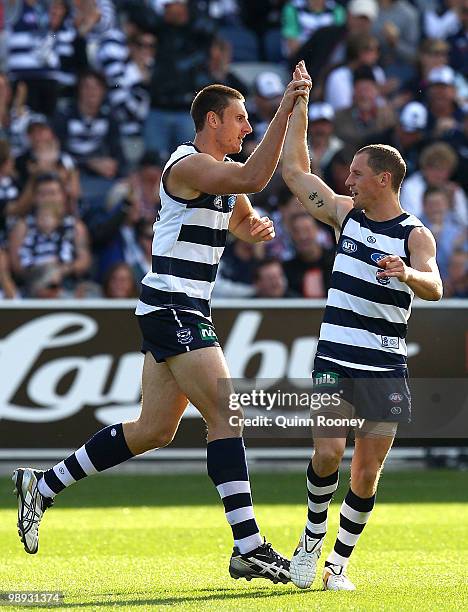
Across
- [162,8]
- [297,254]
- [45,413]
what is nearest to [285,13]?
[162,8]

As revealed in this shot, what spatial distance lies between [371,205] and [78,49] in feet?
32.9

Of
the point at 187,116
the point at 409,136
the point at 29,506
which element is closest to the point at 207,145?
the point at 29,506

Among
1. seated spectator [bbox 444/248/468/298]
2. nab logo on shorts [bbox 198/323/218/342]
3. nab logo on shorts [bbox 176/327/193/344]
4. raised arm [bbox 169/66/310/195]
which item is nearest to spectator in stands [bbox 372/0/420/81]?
seated spectator [bbox 444/248/468/298]

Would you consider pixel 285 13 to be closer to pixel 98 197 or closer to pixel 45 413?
pixel 98 197

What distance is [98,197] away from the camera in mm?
15297

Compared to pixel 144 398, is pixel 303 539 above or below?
below

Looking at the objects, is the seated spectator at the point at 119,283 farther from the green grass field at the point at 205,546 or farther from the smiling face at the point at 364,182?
the smiling face at the point at 364,182

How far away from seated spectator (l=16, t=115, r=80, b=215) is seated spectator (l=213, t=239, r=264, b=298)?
175cm

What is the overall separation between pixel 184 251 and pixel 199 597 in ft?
5.63

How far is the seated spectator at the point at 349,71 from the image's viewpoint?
16375 mm

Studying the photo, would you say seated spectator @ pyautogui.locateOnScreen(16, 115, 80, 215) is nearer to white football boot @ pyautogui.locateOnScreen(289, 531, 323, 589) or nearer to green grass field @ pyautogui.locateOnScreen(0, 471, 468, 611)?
green grass field @ pyautogui.locateOnScreen(0, 471, 468, 611)

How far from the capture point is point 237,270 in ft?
47.4

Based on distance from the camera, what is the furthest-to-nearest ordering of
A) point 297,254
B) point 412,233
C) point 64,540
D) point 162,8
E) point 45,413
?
point 162,8 < point 297,254 < point 45,413 < point 64,540 < point 412,233

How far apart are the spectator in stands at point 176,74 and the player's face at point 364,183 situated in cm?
883
